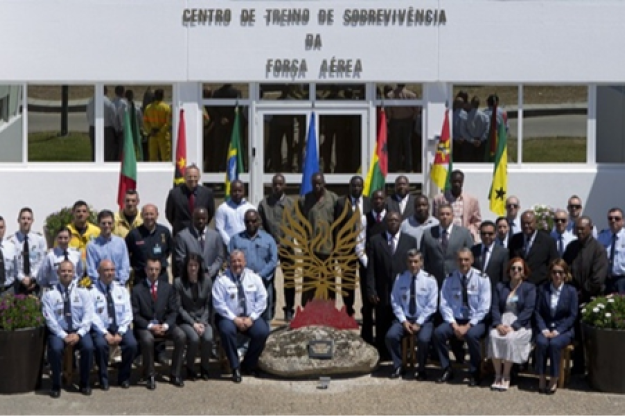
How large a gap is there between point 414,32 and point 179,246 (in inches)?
306

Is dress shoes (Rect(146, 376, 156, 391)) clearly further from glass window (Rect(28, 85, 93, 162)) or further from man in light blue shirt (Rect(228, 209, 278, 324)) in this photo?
glass window (Rect(28, 85, 93, 162))

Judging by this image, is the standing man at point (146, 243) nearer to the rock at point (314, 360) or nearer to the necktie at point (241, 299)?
the necktie at point (241, 299)

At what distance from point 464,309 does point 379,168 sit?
5.08m

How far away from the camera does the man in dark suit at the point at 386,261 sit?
708 inches

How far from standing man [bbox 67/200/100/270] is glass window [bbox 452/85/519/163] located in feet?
26.2

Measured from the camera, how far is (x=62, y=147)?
2473cm

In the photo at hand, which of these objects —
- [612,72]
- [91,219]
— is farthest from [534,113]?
[91,219]

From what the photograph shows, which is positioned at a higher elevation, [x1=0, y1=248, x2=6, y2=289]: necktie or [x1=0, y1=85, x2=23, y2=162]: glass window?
[x1=0, y1=85, x2=23, y2=162]: glass window

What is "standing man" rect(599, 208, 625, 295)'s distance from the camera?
711 inches

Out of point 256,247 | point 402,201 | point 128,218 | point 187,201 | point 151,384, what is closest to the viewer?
point 151,384

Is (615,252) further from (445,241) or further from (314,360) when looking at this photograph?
(314,360)

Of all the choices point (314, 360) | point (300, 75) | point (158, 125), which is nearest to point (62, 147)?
point (158, 125)

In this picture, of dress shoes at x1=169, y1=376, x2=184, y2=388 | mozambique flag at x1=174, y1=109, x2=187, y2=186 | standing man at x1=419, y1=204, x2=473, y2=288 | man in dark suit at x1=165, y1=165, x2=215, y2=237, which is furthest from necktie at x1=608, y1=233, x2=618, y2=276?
mozambique flag at x1=174, y1=109, x2=187, y2=186

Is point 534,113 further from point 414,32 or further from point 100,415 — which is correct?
point 100,415
